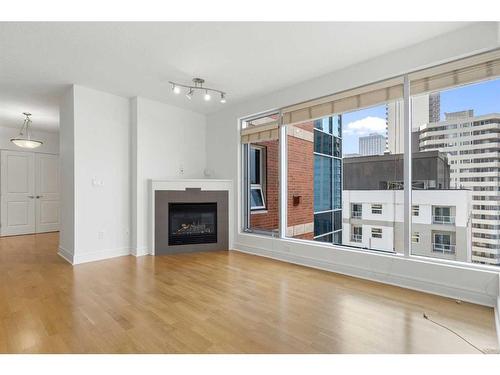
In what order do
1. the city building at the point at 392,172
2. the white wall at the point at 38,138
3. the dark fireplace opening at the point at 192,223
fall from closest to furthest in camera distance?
the city building at the point at 392,172 < the dark fireplace opening at the point at 192,223 < the white wall at the point at 38,138

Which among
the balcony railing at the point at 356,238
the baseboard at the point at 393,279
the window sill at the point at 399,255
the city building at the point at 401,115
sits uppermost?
the city building at the point at 401,115

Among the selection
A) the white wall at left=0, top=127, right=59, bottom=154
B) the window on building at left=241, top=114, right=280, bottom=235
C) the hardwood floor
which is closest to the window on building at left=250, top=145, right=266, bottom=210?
the window on building at left=241, top=114, right=280, bottom=235

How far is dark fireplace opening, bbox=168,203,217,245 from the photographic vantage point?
5090 mm

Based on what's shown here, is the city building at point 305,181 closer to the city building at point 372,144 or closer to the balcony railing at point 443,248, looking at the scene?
the city building at point 372,144

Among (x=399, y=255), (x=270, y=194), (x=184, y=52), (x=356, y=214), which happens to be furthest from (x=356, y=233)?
(x=184, y=52)

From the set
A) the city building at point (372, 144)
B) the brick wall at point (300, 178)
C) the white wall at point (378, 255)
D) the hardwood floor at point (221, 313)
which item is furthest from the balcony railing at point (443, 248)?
the brick wall at point (300, 178)

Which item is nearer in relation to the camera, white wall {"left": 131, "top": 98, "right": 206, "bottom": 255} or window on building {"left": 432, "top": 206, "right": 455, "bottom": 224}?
window on building {"left": 432, "top": 206, "right": 455, "bottom": 224}

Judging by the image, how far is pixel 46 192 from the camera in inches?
303

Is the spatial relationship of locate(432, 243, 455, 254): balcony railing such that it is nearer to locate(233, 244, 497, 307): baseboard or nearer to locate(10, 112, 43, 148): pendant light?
locate(233, 244, 497, 307): baseboard

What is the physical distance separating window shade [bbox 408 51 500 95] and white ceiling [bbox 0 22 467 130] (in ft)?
1.19

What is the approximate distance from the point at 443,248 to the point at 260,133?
10.5 ft

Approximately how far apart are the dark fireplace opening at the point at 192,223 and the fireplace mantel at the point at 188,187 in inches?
11.5

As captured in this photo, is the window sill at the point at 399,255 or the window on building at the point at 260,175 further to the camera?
the window on building at the point at 260,175

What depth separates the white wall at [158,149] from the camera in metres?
4.87
